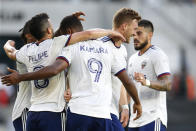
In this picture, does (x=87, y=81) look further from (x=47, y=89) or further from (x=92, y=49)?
(x=47, y=89)

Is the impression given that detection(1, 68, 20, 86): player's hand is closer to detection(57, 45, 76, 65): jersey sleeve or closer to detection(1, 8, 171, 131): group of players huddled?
detection(1, 8, 171, 131): group of players huddled

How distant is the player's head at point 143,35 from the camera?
27.5 feet

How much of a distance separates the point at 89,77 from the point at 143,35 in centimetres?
265

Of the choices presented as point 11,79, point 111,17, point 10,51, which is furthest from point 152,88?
point 111,17

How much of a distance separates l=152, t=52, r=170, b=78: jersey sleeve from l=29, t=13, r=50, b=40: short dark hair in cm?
205

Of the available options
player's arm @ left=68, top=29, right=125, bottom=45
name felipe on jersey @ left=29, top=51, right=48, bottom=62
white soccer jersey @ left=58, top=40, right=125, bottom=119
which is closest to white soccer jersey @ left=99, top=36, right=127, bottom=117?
player's arm @ left=68, top=29, right=125, bottom=45

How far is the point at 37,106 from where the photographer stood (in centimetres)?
646

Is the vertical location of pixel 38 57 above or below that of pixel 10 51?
below

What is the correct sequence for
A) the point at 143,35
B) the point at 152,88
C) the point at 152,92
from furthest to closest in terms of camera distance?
the point at 143,35 < the point at 152,92 < the point at 152,88

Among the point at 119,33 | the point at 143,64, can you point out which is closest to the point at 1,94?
the point at 143,64

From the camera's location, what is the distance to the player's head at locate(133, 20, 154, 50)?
8.38m

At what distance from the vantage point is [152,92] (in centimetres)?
801

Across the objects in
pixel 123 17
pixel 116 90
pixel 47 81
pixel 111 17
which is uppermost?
pixel 111 17

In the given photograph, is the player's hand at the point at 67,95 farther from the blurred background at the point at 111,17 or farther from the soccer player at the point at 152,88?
the blurred background at the point at 111,17
